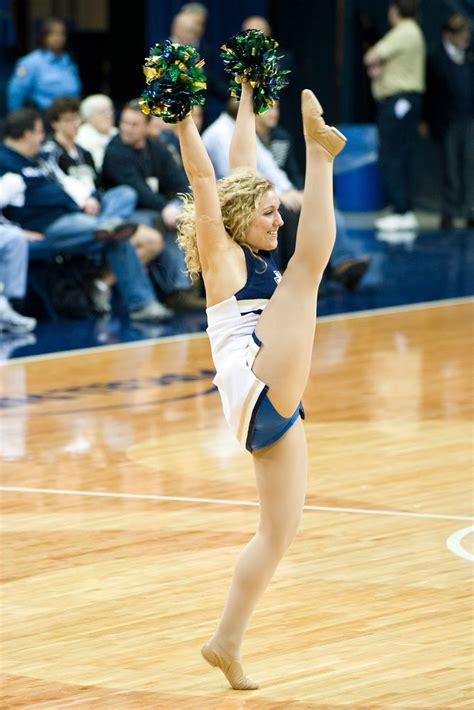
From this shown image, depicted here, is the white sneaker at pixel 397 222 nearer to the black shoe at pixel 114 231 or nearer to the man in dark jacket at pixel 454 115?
the man in dark jacket at pixel 454 115

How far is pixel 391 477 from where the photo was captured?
266 inches

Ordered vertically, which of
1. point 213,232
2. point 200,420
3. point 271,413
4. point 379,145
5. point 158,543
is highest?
point 213,232

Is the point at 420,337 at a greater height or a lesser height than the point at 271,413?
lesser

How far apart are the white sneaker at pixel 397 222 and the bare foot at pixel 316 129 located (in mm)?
12713

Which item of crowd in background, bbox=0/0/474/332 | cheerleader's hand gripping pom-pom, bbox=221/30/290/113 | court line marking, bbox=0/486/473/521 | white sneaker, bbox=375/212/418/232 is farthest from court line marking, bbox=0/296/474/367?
cheerleader's hand gripping pom-pom, bbox=221/30/290/113

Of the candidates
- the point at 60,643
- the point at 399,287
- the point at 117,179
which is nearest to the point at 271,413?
the point at 60,643

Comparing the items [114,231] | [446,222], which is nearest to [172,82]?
[114,231]

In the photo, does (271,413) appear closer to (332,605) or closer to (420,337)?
(332,605)

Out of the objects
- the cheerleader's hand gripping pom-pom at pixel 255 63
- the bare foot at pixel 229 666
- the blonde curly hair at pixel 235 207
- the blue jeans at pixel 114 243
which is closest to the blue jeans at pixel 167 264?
the blue jeans at pixel 114 243

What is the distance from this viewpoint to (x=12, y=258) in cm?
1050

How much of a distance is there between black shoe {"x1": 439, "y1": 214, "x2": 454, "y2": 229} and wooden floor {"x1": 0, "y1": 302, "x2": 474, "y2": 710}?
24.9ft

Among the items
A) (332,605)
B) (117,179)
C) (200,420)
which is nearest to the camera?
(332,605)

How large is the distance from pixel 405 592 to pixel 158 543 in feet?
3.54

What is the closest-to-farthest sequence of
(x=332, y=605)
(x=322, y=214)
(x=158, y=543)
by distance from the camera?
(x=322, y=214)
(x=332, y=605)
(x=158, y=543)
